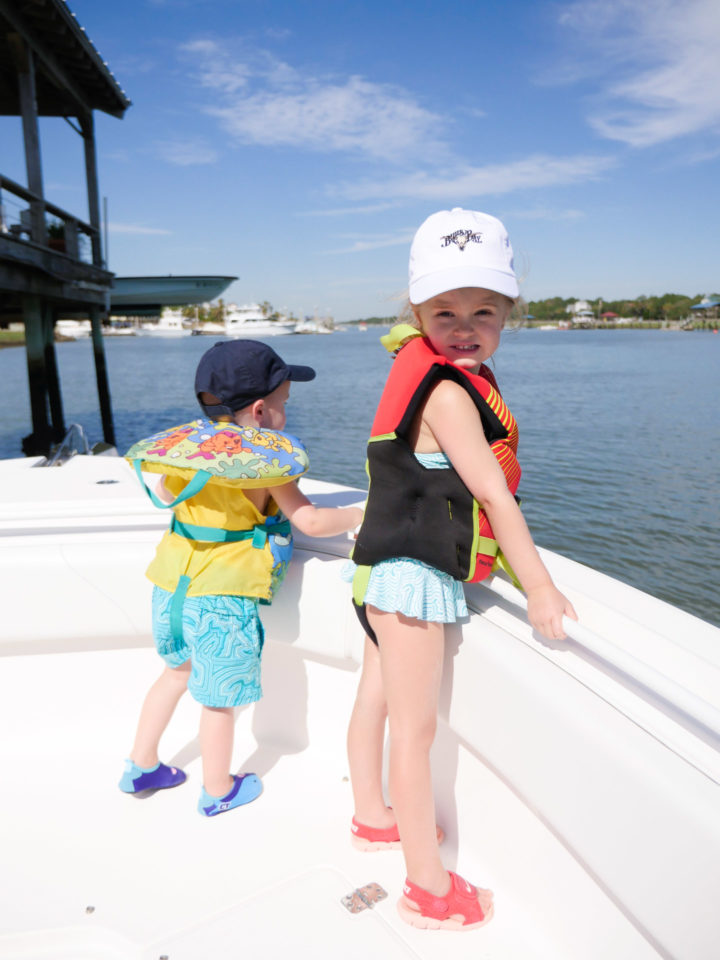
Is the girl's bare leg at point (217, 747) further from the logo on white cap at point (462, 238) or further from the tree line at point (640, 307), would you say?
the tree line at point (640, 307)

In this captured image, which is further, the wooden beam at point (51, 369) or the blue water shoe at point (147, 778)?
the wooden beam at point (51, 369)

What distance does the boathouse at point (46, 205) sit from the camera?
9.32 meters

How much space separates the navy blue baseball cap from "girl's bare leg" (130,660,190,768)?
2.32ft

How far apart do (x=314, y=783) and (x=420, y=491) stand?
42.2 inches

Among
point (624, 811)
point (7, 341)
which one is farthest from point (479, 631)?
point (7, 341)

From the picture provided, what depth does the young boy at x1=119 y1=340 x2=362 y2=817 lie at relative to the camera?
1654mm

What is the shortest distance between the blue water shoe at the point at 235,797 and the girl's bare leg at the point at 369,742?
0.36 meters

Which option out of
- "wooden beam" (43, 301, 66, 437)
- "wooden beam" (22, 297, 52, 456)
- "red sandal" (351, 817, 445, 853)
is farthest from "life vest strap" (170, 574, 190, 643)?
"wooden beam" (43, 301, 66, 437)

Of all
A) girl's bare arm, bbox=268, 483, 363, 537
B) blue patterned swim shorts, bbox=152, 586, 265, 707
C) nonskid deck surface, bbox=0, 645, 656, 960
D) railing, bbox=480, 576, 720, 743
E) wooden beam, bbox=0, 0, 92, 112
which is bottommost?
nonskid deck surface, bbox=0, 645, 656, 960

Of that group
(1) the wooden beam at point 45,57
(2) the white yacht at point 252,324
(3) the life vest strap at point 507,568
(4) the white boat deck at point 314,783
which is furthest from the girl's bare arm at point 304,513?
(2) the white yacht at point 252,324

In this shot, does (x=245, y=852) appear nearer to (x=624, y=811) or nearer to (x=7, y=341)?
(x=624, y=811)

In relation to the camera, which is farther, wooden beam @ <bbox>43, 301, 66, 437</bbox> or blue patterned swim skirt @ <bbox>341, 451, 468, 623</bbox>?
wooden beam @ <bbox>43, 301, 66, 437</bbox>

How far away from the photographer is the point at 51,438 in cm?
1233

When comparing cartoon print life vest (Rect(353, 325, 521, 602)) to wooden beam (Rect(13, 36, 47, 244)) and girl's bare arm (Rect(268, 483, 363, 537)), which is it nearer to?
girl's bare arm (Rect(268, 483, 363, 537))
